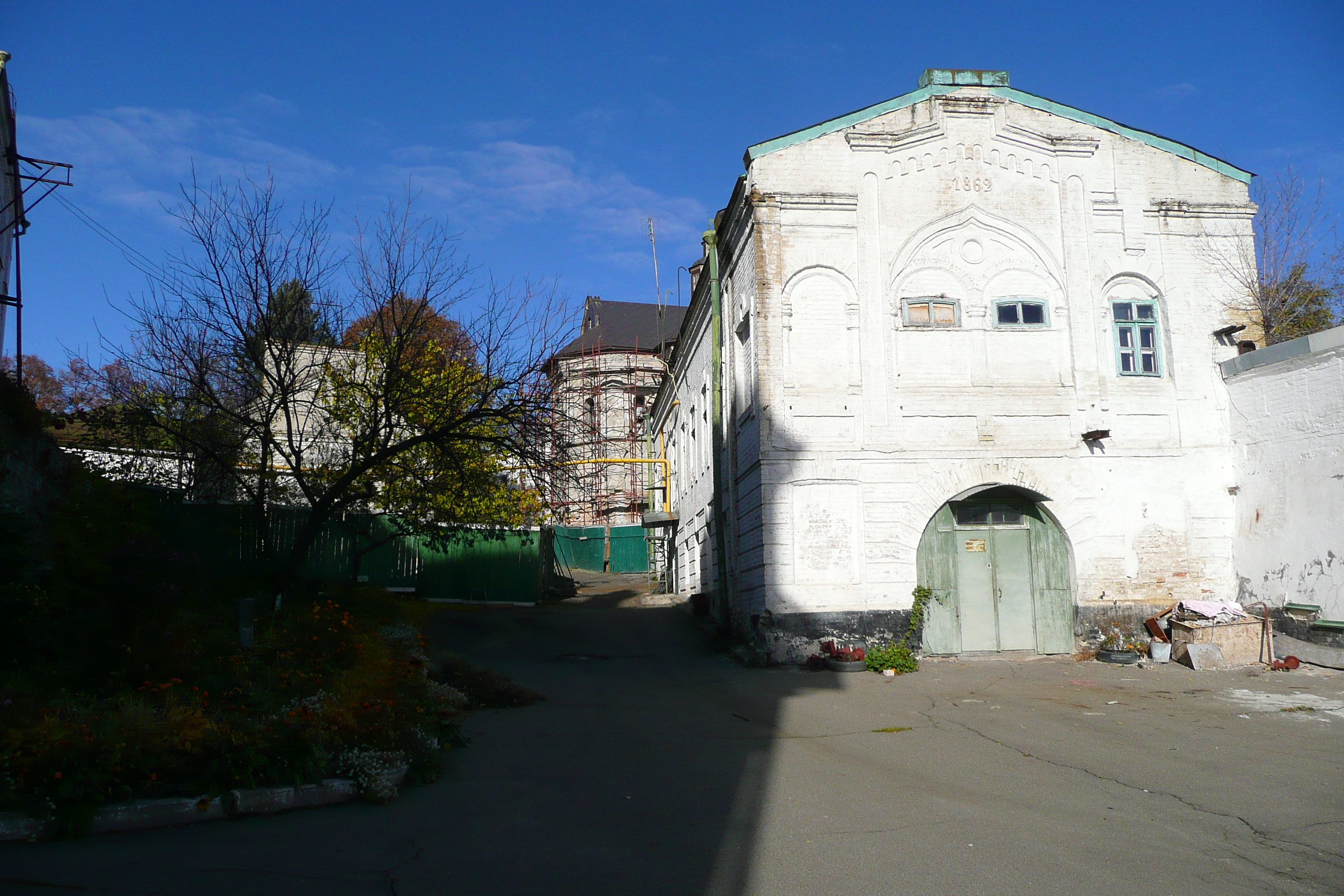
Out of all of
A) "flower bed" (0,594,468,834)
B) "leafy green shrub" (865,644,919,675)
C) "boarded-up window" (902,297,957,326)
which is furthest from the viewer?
"boarded-up window" (902,297,957,326)

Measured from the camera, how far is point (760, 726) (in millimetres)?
9133

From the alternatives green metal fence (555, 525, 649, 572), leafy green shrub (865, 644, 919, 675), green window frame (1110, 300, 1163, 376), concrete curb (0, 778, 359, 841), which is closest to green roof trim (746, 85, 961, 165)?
green window frame (1110, 300, 1163, 376)

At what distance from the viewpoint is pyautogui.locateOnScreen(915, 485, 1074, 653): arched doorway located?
13.9 m

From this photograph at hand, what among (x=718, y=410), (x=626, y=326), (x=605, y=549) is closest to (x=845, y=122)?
(x=718, y=410)

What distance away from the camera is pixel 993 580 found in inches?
554

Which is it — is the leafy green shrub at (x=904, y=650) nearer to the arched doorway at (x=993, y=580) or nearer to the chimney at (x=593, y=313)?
the arched doorway at (x=993, y=580)

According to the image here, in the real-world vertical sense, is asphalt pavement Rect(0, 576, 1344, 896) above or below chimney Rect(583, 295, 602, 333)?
below

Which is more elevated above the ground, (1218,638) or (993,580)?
(993,580)

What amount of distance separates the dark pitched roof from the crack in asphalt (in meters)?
33.3

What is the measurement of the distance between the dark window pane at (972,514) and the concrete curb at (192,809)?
34.8ft

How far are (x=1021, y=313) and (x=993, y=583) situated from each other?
4384mm

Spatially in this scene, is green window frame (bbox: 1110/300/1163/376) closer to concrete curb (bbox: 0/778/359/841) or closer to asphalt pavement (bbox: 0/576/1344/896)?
asphalt pavement (bbox: 0/576/1344/896)

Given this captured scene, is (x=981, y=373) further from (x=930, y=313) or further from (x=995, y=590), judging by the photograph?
(x=995, y=590)

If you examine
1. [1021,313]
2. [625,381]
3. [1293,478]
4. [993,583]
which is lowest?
[993,583]
